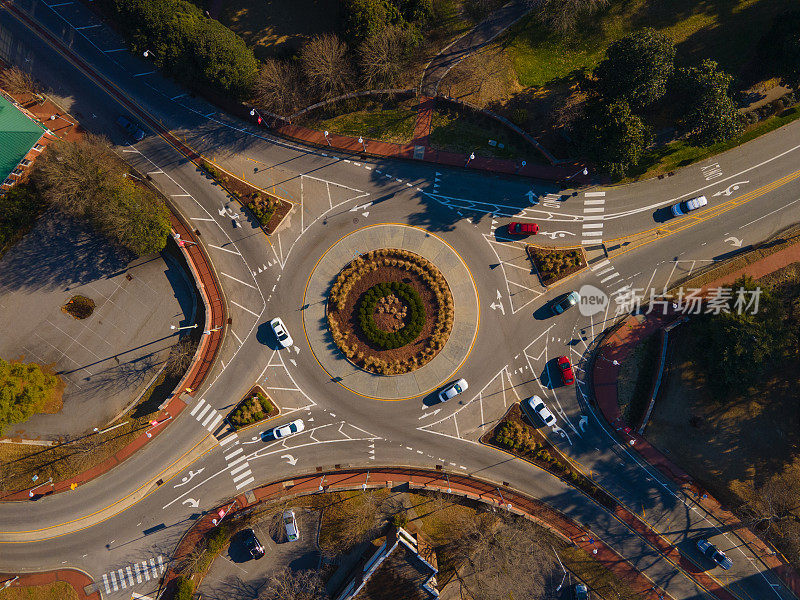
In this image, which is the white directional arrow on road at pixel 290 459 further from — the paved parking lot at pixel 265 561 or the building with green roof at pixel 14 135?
the building with green roof at pixel 14 135

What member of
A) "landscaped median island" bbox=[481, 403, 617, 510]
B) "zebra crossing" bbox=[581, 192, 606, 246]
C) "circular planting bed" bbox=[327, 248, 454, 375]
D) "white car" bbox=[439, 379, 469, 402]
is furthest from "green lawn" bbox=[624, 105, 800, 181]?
"landscaped median island" bbox=[481, 403, 617, 510]

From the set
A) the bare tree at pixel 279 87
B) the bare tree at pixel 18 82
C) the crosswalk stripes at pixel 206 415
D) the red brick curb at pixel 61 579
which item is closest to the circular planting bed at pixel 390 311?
the crosswalk stripes at pixel 206 415

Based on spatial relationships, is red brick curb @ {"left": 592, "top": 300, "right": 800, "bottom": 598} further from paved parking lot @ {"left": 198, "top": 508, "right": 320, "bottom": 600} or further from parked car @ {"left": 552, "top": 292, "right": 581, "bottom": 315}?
paved parking lot @ {"left": 198, "top": 508, "right": 320, "bottom": 600}

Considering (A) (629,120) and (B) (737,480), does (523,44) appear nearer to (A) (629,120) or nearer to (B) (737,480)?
(A) (629,120)

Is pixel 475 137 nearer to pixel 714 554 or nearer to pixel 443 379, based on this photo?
pixel 443 379

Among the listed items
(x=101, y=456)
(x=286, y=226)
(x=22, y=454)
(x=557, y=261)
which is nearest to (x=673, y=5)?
(x=557, y=261)

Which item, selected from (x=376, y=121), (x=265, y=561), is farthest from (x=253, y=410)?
(x=376, y=121)
